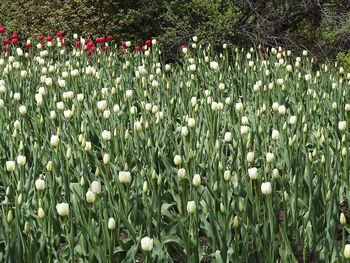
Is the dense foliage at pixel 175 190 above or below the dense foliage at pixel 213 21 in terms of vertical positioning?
above

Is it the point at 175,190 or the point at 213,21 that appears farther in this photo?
the point at 213,21

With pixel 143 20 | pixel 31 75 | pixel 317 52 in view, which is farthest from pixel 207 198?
pixel 143 20

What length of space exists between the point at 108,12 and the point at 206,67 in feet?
16.1

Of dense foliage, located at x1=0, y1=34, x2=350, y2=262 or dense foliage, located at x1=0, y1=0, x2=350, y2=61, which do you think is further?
dense foliage, located at x1=0, y1=0, x2=350, y2=61

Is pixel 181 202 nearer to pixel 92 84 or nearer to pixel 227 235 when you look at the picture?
pixel 227 235

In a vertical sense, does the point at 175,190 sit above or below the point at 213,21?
above

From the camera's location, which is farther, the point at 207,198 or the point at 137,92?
the point at 137,92

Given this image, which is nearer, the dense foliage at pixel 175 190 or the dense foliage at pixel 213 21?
the dense foliage at pixel 175 190

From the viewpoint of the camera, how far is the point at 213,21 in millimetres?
9141

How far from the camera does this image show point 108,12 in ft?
33.3

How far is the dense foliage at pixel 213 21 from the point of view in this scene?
9.16 metres

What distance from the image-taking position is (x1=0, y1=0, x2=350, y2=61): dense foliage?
9.16m

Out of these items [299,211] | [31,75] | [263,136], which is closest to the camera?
[299,211]

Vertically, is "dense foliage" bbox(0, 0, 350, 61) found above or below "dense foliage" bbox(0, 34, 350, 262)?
below
